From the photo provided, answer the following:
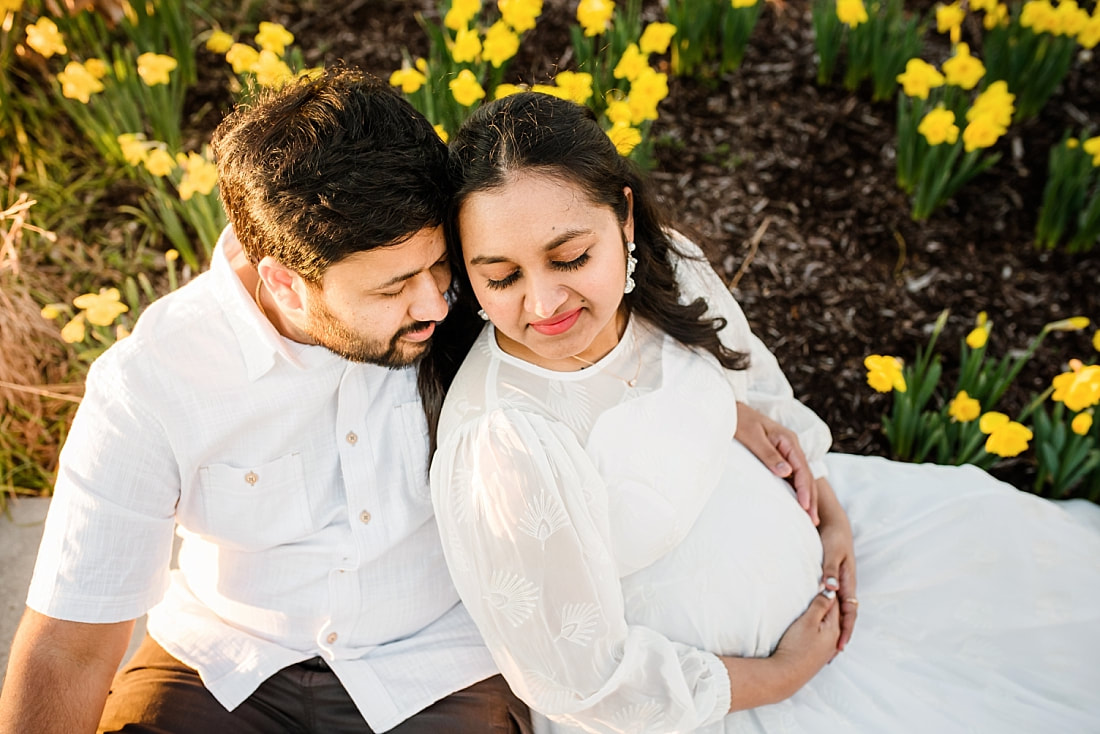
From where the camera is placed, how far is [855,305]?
2955 millimetres

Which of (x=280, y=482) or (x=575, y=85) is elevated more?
(x=575, y=85)

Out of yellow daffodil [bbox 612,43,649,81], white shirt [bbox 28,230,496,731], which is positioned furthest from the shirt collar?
yellow daffodil [bbox 612,43,649,81]

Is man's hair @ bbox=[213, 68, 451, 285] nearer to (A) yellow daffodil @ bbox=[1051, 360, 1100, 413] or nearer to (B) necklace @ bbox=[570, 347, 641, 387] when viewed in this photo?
(B) necklace @ bbox=[570, 347, 641, 387]

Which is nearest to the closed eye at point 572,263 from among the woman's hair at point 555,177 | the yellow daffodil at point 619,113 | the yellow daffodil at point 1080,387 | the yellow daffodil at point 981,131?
the woman's hair at point 555,177

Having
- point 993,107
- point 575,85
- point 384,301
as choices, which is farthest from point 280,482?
point 993,107

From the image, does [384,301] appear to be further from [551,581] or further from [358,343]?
[551,581]

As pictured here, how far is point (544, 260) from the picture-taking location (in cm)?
147

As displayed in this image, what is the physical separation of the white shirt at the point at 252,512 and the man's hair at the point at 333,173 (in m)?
0.23

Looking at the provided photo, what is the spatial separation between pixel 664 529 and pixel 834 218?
1882mm

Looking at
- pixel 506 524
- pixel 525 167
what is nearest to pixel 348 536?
pixel 506 524

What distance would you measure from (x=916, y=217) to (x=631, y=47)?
1209 mm

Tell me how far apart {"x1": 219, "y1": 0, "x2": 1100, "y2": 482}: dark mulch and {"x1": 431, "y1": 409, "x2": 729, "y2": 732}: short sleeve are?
1.33 metres

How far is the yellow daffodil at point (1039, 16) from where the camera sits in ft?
9.11

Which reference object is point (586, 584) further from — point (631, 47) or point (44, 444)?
point (44, 444)
